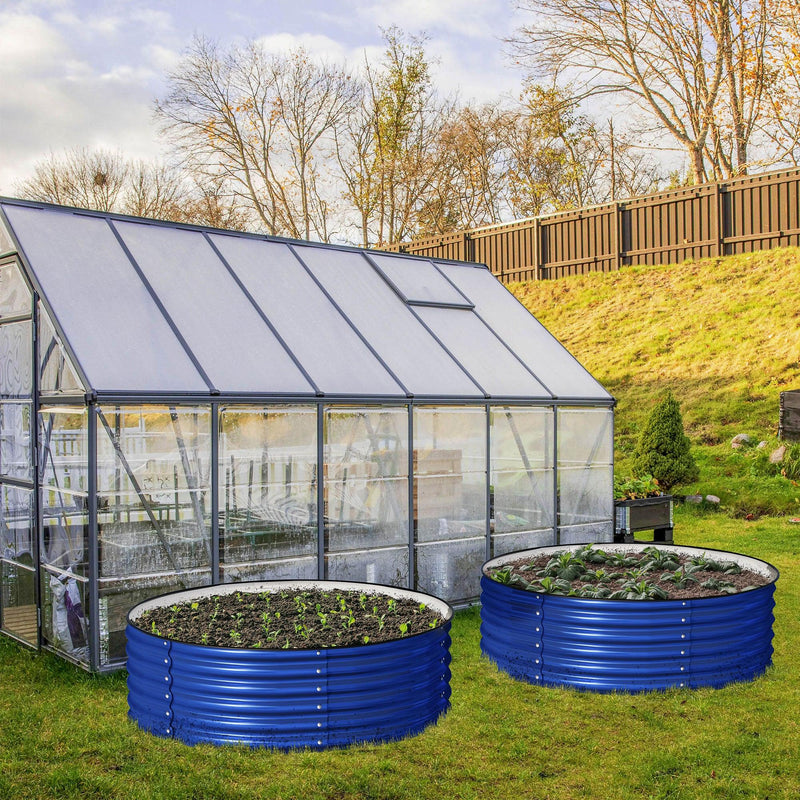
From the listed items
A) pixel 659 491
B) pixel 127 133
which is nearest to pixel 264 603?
pixel 659 491

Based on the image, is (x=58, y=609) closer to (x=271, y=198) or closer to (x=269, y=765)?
(x=269, y=765)

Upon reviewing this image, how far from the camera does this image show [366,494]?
8719 mm

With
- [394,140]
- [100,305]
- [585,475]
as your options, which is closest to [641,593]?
[585,475]

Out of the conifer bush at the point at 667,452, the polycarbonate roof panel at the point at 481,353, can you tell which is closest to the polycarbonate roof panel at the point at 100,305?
the polycarbonate roof panel at the point at 481,353

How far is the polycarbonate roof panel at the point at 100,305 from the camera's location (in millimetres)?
7371

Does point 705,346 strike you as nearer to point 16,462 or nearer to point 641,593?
point 641,593

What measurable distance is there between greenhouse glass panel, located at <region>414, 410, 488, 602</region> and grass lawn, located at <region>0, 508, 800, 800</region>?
81.0 inches

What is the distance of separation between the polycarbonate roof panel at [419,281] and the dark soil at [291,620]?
4.91 meters

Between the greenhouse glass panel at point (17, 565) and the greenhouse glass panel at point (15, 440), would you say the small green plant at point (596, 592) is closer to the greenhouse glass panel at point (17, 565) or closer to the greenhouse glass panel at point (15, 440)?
the greenhouse glass panel at point (17, 565)

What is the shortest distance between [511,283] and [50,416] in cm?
1932

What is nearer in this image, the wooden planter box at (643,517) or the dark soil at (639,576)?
the dark soil at (639,576)

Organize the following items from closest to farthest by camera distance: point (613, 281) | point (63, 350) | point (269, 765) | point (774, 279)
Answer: point (269, 765), point (63, 350), point (774, 279), point (613, 281)

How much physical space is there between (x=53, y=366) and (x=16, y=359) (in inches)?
32.5

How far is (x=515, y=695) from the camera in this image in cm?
678
